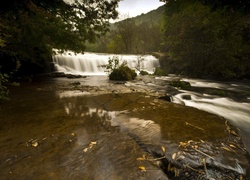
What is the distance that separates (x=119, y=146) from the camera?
2326mm

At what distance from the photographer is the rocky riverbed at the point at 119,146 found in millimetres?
1853

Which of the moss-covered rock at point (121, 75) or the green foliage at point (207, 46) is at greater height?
the green foliage at point (207, 46)

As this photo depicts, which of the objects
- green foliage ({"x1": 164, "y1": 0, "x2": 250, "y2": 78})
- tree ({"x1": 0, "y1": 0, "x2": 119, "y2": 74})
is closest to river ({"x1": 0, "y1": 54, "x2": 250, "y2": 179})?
tree ({"x1": 0, "y1": 0, "x2": 119, "y2": 74})

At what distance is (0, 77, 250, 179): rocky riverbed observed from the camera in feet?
6.08

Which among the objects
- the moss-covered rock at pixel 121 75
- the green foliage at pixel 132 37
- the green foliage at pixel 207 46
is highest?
the green foliage at pixel 132 37

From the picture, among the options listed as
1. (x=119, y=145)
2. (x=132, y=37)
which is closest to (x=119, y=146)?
(x=119, y=145)

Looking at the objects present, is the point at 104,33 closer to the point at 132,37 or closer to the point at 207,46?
the point at 207,46

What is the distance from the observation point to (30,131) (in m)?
2.80

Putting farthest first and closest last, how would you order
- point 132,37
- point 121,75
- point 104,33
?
point 132,37 → point 121,75 → point 104,33

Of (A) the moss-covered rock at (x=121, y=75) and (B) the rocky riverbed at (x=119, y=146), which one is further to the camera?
(A) the moss-covered rock at (x=121, y=75)

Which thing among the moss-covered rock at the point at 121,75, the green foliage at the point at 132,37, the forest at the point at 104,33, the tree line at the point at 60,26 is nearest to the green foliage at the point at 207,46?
the forest at the point at 104,33

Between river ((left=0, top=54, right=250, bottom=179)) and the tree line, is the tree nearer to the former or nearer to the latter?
the tree line

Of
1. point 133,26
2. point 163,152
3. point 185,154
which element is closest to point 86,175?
point 163,152

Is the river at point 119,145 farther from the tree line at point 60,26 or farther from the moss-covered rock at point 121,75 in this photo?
the moss-covered rock at point 121,75
